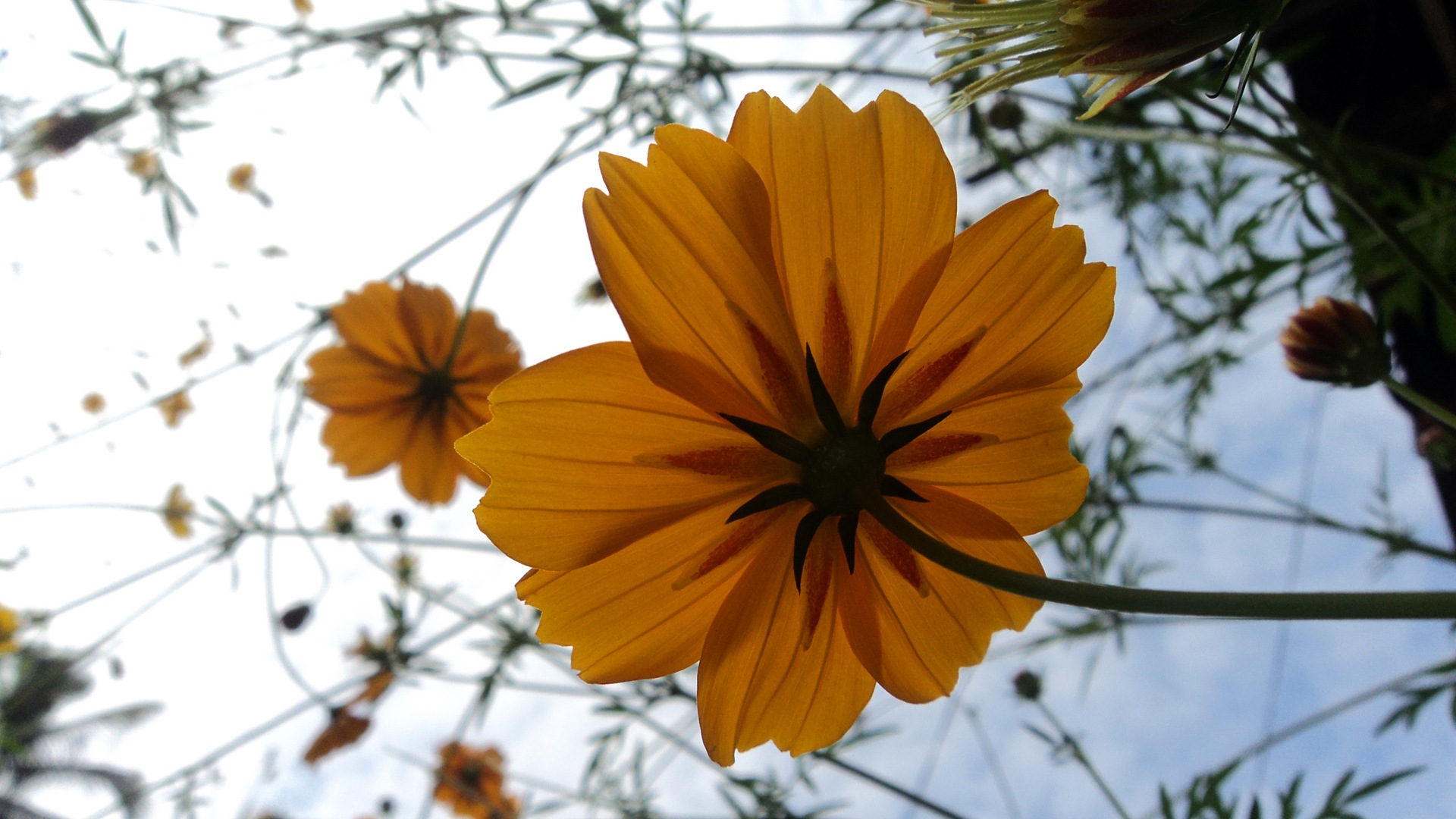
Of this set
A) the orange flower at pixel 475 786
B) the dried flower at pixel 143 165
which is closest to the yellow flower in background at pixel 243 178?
the dried flower at pixel 143 165

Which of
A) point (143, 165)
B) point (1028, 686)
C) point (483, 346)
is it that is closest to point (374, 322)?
point (483, 346)

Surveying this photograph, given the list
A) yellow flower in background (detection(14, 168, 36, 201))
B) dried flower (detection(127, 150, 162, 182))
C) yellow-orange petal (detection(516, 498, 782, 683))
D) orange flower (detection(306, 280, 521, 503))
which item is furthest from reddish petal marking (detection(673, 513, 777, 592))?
yellow flower in background (detection(14, 168, 36, 201))

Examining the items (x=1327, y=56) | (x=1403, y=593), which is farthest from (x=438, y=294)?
(x=1327, y=56)

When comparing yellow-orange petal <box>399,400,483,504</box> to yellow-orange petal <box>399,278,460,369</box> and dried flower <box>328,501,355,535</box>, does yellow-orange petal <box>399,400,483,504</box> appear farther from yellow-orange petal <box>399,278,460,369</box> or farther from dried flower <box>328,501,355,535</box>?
dried flower <box>328,501,355,535</box>

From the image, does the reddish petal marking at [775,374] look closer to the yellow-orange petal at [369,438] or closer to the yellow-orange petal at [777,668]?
the yellow-orange petal at [777,668]

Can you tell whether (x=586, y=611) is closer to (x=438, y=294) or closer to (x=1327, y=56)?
(x=438, y=294)

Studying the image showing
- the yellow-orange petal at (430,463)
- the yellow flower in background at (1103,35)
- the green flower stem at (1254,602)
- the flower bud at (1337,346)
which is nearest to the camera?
the green flower stem at (1254,602)
